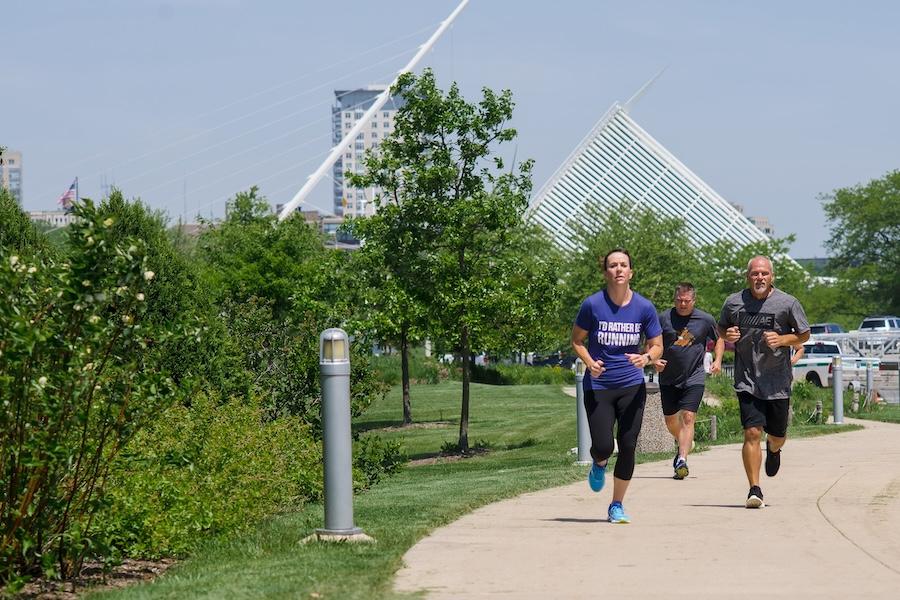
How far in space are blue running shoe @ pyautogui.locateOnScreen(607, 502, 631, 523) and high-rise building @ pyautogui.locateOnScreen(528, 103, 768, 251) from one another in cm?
9689

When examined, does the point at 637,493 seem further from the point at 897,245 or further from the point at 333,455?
the point at 897,245

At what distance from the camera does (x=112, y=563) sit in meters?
8.16

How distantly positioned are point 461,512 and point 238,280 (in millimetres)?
37135

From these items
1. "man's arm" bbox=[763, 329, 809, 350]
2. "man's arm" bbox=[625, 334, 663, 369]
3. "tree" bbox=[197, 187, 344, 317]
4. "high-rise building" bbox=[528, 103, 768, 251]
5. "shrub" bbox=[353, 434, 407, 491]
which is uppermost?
"high-rise building" bbox=[528, 103, 768, 251]

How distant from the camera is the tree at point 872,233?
8062cm

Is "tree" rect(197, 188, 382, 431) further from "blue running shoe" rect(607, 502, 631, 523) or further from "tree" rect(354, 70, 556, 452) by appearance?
"blue running shoe" rect(607, 502, 631, 523)

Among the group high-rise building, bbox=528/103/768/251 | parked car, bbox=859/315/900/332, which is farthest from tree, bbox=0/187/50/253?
high-rise building, bbox=528/103/768/251

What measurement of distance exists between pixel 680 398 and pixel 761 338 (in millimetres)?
2795

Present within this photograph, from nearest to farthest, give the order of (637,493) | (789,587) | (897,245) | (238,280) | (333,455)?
(789,587), (333,455), (637,493), (238,280), (897,245)

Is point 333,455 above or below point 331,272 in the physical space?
below

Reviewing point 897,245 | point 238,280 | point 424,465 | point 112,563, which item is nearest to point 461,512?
point 112,563

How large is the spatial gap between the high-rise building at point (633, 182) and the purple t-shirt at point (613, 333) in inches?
3810

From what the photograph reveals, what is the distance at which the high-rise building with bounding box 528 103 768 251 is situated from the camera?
108 metres

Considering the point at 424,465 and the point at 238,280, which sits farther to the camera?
the point at 238,280
